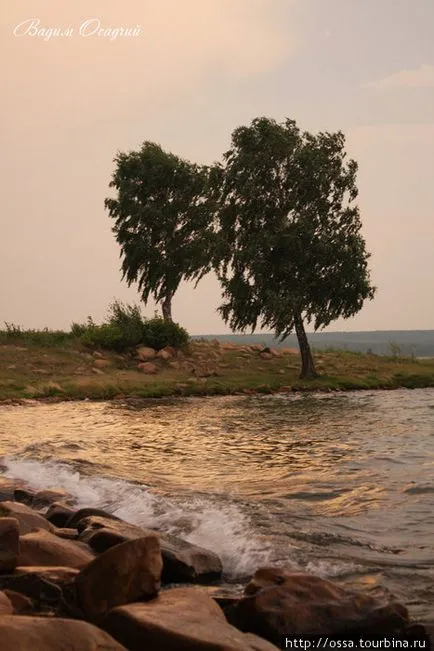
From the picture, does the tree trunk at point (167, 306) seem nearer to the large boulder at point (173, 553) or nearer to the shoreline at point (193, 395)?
the shoreline at point (193, 395)

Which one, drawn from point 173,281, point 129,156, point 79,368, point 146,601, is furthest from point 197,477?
point 129,156

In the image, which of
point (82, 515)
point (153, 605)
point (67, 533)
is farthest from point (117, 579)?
point (82, 515)

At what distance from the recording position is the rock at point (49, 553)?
689 cm

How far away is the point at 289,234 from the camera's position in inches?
1422

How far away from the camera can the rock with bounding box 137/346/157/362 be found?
1524 inches

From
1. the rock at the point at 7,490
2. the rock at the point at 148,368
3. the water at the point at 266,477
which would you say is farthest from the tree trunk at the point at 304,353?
the rock at the point at 7,490

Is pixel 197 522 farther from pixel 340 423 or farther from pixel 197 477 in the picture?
pixel 340 423

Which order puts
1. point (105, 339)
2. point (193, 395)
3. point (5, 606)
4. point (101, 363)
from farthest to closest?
1. point (105, 339)
2. point (101, 363)
3. point (193, 395)
4. point (5, 606)

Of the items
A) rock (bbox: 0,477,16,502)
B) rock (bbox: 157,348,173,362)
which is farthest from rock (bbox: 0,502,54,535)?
rock (bbox: 157,348,173,362)

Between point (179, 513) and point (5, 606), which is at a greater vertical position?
point (5, 606)

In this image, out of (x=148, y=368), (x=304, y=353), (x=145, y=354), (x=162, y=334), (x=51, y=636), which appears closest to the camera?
(x=51, y=636)

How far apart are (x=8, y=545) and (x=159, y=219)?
4492cm

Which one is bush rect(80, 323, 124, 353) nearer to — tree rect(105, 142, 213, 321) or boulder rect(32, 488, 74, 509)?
tree rect(105, 142, 213, 321)

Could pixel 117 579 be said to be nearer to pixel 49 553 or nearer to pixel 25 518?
pixel 49 553
